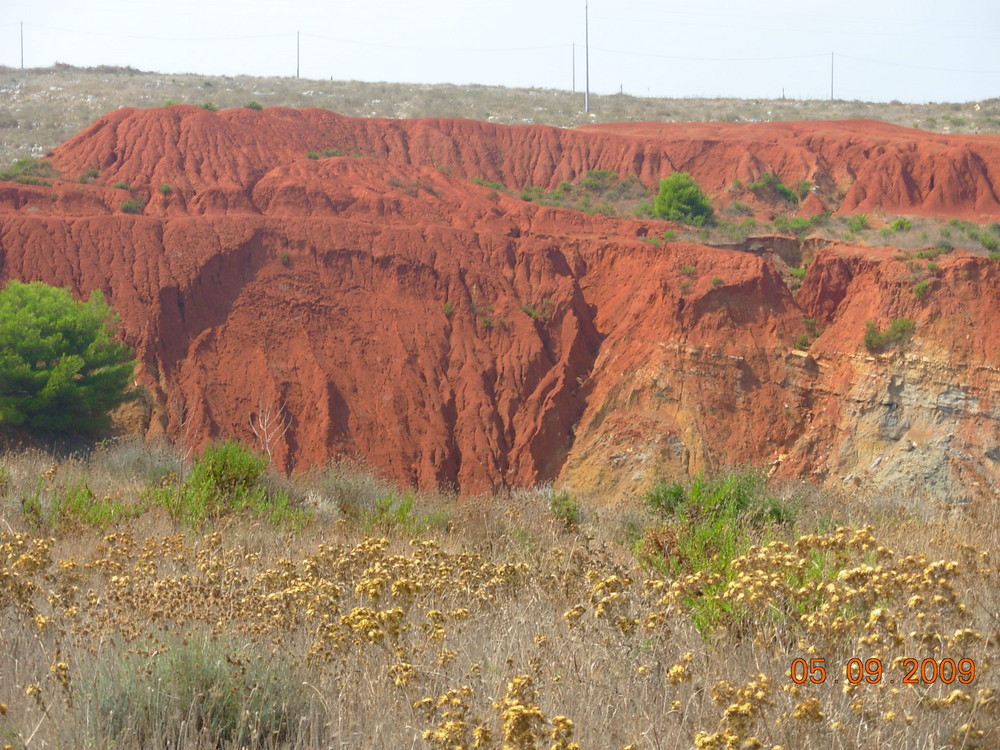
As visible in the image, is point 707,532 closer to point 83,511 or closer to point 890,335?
point 83,511

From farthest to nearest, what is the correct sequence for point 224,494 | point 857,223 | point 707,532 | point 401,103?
point 401,103 → point 857,223 → point 224,494 → point 707,532

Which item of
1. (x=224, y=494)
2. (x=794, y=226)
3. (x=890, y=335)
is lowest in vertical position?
(x=224, y=494)

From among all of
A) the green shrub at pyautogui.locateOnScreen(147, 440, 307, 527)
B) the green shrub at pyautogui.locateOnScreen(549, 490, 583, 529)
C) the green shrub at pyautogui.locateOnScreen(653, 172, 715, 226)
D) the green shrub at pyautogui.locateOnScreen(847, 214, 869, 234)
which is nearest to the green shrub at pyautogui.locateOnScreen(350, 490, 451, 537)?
the green shrub at pyautogui.locateOnScreen(147, 440, 307, 527)

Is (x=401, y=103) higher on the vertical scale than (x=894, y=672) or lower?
higher

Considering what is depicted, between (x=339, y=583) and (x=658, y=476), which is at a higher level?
(x=339, y=583)

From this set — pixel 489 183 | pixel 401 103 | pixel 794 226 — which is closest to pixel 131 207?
pixel 489 183

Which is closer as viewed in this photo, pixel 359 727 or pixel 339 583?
pixel 359 727

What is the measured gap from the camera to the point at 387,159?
32.6 m

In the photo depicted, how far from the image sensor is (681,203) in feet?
A: 97.3

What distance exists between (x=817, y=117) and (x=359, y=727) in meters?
48.2

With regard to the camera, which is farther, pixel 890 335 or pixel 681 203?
pixel 681 203

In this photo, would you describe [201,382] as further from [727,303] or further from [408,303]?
[727,303]

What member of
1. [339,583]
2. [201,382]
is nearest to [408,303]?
[201,382]

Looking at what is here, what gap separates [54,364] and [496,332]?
10.4 m
